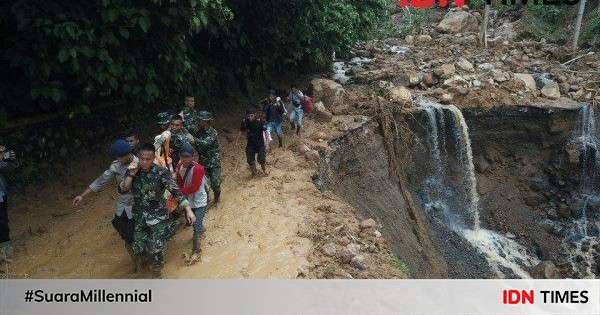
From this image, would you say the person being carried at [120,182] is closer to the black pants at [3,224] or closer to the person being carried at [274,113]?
the black pants at [3,224]

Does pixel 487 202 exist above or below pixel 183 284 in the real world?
below

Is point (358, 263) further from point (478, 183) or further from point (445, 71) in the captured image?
point (445, 71)

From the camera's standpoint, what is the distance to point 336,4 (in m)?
10.3

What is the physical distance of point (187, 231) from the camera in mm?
5699

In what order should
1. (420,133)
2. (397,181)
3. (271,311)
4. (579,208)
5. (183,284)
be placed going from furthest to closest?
1. (579,208)
2. (420,133)
3. (397,181)
4. (183,284)
5. (271,311)

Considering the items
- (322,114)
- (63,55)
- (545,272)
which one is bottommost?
(545,272)

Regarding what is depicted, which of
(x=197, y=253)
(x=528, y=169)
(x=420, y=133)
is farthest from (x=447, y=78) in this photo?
(x=197, y=253)

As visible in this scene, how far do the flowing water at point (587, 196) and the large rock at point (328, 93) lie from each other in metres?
6.65

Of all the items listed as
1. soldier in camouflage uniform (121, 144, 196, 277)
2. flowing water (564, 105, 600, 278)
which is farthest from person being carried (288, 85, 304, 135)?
flowing water (564, 105, 600, 278)

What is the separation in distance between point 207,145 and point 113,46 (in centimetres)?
185

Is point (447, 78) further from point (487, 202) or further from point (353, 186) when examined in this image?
point (353, 186)

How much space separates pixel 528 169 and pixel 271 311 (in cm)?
1124

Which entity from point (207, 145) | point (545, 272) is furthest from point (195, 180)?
point (545, 272)

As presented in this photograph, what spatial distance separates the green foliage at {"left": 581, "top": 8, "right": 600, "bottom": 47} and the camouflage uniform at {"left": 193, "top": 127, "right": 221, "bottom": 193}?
14944mm
